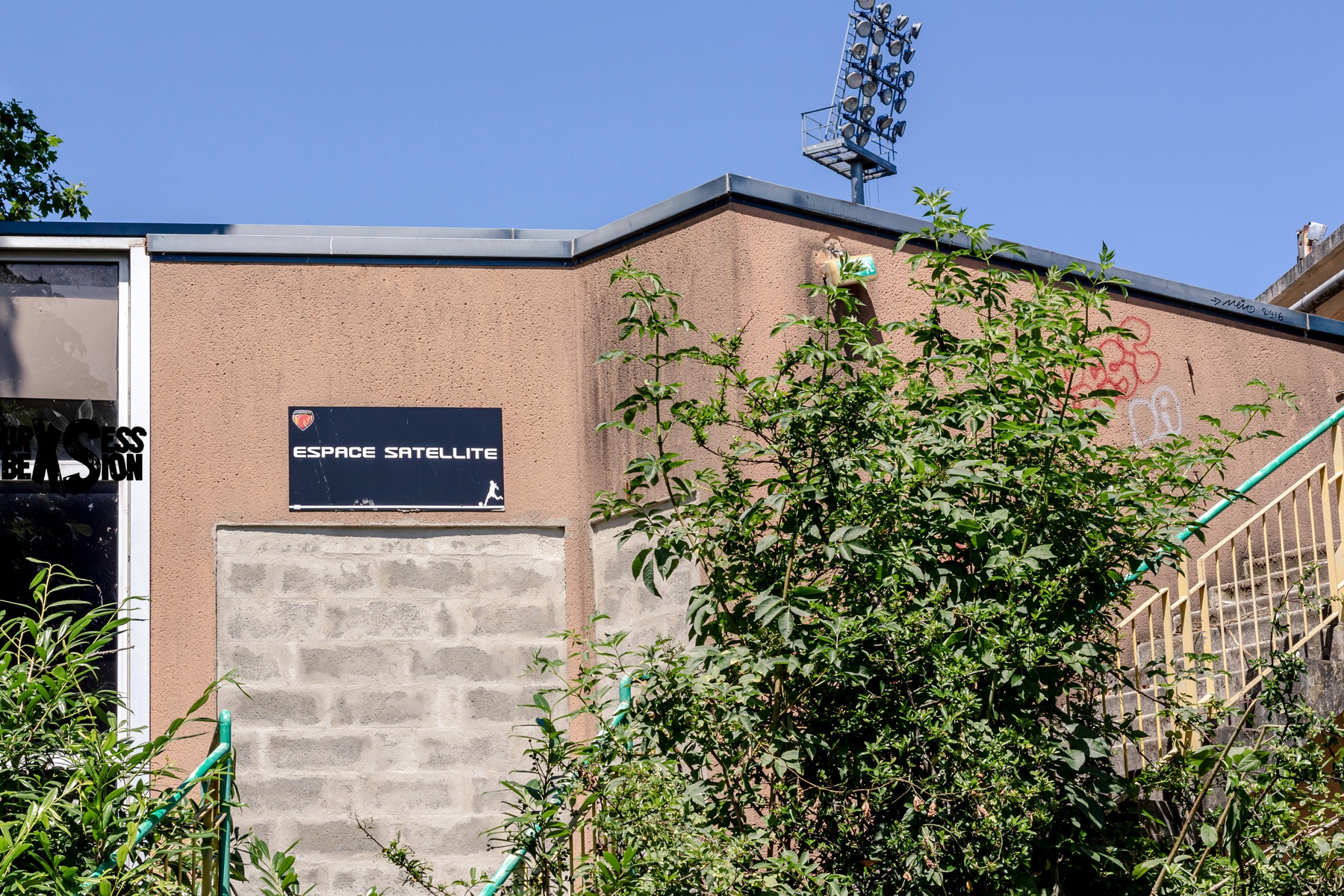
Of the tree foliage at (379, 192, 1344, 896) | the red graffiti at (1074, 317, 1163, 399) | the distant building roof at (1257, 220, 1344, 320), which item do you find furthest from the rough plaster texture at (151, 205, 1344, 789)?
the distant building roof at (1257, 220, 1344, 320)

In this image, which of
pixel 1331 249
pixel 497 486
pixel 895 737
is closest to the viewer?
pixel 895 737

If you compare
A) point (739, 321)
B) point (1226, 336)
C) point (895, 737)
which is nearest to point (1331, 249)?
point (1226, 336)

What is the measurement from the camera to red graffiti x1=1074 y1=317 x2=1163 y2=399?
303 inches

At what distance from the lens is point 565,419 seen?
269 inches

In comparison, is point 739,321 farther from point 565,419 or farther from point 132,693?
point 132,693

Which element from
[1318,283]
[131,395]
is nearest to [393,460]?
[131,395]

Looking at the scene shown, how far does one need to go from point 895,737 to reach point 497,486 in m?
3.11

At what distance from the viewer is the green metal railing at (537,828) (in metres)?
4.50

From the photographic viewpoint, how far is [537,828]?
4551 mm

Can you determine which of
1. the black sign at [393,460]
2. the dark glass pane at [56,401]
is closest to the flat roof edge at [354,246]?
the dark glass pane at [56,401]

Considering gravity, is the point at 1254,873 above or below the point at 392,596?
below

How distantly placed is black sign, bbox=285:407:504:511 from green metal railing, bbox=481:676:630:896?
218 cm

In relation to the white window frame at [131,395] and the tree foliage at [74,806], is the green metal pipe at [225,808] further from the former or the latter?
the white window frame at [131,395]

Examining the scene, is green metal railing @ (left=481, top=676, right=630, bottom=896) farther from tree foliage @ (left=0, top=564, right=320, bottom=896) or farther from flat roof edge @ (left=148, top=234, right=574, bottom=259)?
flat roof edge @ (left=148, top=234, right=574, bottom=259)
